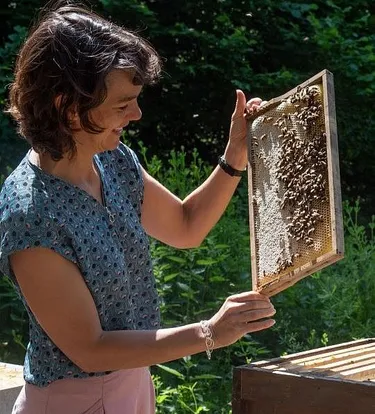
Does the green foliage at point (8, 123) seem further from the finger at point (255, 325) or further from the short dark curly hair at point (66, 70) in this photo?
the finger at point (255, 325)

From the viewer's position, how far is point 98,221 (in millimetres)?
2178

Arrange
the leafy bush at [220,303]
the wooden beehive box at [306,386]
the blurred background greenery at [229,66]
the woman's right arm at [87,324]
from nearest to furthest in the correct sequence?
1. the woman's right arm at [87,324]
2. the wooden beehive box at [306,386]
3. the leafy bush at [220,303]
4. the blurred background greenery at [229,66]

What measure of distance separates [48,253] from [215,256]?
2233mm

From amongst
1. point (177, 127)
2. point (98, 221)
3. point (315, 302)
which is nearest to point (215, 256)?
point (315, 302)

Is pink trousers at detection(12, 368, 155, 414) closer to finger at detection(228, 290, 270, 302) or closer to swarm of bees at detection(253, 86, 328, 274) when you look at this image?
finger at detection(228, 290, 270, 302)

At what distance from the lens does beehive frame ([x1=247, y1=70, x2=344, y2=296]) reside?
6.90 feet

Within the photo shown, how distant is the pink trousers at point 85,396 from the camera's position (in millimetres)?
2139

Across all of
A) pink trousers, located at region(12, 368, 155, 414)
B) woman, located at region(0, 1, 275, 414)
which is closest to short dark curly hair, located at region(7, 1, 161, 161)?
woman, located at region(0, 1, 275, 414)

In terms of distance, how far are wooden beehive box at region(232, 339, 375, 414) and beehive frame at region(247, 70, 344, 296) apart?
217 mm

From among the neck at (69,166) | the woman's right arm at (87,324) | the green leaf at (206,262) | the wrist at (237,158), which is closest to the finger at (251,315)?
the woman's right arm at (87,324)

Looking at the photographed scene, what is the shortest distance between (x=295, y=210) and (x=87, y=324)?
1.98ft

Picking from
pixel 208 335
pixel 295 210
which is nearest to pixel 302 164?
pixel 295 210

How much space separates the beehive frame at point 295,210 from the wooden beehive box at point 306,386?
8.5 inches

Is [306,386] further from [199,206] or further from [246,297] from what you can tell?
[199,206]
